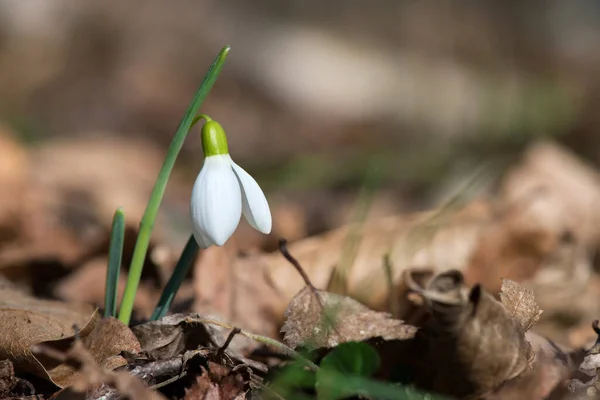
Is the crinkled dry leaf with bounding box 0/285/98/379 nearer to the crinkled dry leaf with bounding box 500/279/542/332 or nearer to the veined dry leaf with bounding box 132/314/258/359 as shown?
the veined dry leaf with bounding box 132/314/258/359

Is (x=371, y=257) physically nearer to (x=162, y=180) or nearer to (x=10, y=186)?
(x=162, y=180)

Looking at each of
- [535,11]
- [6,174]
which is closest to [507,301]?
[6,174]

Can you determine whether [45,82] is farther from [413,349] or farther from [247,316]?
[413,349]

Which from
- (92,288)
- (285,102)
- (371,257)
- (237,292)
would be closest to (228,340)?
(237,292)

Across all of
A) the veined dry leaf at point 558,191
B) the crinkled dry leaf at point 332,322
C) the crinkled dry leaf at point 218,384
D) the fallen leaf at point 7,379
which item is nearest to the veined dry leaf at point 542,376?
the crinkled dry leaf at point 332,322

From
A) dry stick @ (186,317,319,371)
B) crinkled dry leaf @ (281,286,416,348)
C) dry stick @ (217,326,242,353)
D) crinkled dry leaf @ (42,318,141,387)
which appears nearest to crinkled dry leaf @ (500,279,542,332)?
crinkled dry leaf @ (281,286,416,348)
